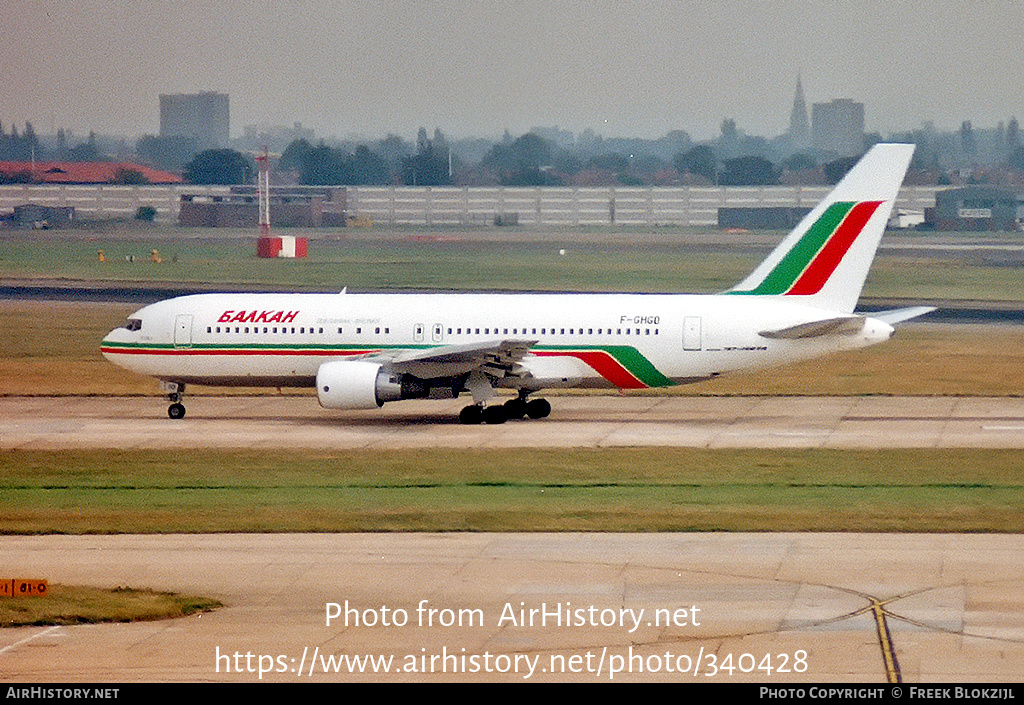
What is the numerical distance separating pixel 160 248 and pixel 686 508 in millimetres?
95004

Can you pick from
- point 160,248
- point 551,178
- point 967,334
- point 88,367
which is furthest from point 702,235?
point 88,367

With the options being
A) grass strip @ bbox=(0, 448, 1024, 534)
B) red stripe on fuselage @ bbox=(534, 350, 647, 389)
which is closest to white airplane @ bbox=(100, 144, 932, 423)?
red stripe on fuselage @ bbox=(534, 350, 647, 389)

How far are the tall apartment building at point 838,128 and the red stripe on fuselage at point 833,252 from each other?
93838mm

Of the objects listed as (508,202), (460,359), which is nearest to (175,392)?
(460,359)

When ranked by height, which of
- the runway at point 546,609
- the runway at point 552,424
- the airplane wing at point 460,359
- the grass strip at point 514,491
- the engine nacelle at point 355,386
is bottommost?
the runway at point 552,424

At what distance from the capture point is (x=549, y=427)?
141 ft

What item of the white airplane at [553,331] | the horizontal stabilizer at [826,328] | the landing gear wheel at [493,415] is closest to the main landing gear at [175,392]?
the white airplane at [553,331]

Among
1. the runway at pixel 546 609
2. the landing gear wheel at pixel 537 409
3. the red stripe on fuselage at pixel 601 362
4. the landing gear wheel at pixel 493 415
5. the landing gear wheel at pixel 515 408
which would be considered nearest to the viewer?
the runway at pixel 546 609

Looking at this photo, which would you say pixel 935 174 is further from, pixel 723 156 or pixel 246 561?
pixel 246 561

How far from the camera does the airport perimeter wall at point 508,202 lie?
142 m

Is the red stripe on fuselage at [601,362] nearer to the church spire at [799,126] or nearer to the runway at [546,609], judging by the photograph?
the runway at [546,609]

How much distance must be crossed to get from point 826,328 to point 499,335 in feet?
30.5

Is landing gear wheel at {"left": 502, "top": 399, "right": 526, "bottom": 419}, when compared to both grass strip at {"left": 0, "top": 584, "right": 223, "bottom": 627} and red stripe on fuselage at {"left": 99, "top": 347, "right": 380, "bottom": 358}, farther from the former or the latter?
grass strip at {"left": 0, "top": 584, "right": 223, "bottom": 627}

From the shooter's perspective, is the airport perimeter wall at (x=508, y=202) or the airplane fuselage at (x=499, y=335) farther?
the airport perimeter wall at (x=508, y=202)
